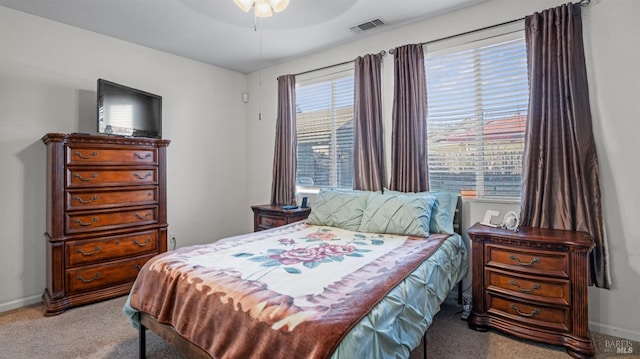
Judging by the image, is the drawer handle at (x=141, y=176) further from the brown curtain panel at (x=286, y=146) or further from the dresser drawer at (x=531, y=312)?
the dresser drawer at (x=531, y=312)

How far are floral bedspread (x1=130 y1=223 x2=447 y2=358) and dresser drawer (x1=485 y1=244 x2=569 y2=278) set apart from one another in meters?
0.42

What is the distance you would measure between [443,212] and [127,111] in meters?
3.25

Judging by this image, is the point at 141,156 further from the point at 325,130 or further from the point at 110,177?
the point at 325,130

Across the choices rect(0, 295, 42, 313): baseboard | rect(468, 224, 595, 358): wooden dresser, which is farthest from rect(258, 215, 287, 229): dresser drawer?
rect(0, 295, 42, 313): baseboard

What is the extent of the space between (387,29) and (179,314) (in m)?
3.13

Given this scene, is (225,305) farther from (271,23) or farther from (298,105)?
(298,105)

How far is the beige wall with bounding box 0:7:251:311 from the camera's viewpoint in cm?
280

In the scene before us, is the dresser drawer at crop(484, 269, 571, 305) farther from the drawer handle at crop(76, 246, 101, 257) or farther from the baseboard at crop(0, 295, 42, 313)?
the baseboard at crop(0, 295, 42, 313)

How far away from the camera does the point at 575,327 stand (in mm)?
1967

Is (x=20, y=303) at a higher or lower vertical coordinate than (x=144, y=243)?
lower

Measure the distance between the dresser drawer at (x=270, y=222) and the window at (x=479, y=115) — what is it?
66.0 inches

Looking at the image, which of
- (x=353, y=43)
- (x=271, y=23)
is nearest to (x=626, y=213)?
(x=353, y=43)

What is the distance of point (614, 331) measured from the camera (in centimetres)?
220

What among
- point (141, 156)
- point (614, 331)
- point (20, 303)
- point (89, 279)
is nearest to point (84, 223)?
point (89, 279)
